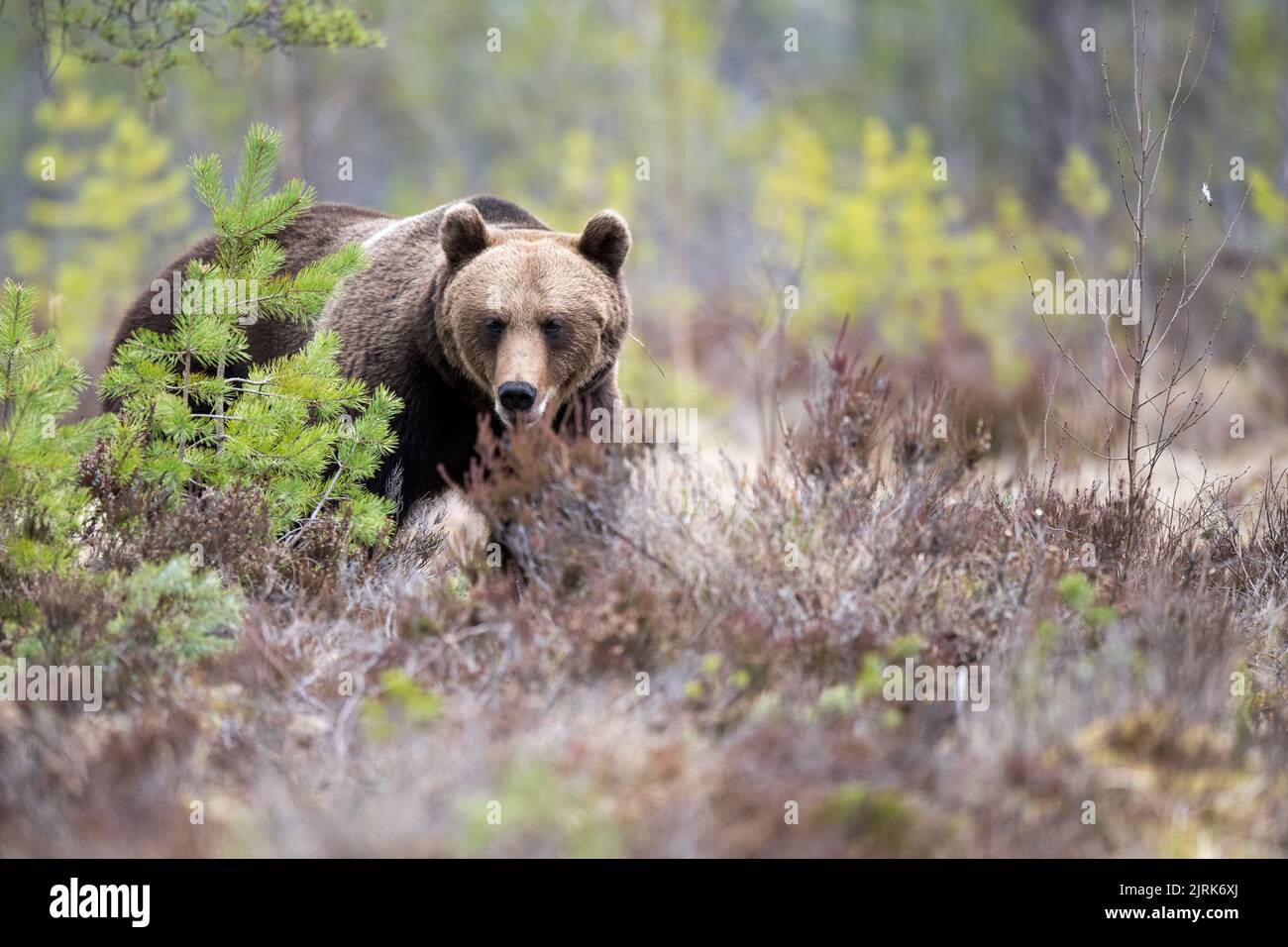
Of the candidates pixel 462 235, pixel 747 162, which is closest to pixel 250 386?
pixel 462 235

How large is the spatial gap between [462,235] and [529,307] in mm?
535

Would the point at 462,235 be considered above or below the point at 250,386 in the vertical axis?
above

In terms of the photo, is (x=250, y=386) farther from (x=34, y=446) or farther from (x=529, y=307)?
(x=529, y=307)

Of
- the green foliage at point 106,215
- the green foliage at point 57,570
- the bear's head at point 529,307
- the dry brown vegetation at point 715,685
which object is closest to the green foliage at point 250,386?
the dry brown vegetation at point 715,685

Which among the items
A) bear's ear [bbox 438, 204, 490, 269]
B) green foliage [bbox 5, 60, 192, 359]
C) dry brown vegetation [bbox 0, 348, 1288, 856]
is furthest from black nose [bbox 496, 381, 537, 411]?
green foliage [bbox 5, 60, 192, 359]

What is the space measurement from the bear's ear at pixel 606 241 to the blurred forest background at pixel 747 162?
2.03 meters

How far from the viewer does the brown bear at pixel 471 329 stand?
5613 mm

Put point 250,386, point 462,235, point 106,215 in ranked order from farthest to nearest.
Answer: point 106,215
point 462,235
point 250,386

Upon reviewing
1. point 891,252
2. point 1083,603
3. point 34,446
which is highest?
point 891,252

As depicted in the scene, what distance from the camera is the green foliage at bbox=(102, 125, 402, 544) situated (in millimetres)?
4988

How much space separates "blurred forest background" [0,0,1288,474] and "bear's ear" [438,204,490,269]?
1.62 meters

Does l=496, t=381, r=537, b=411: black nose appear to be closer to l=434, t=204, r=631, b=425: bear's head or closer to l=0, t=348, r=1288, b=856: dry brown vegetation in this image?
l=434, t=204, r=631, b=425: bear's head

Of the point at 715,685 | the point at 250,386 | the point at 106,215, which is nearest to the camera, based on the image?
the point at 715,685

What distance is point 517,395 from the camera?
5277 millimetres
